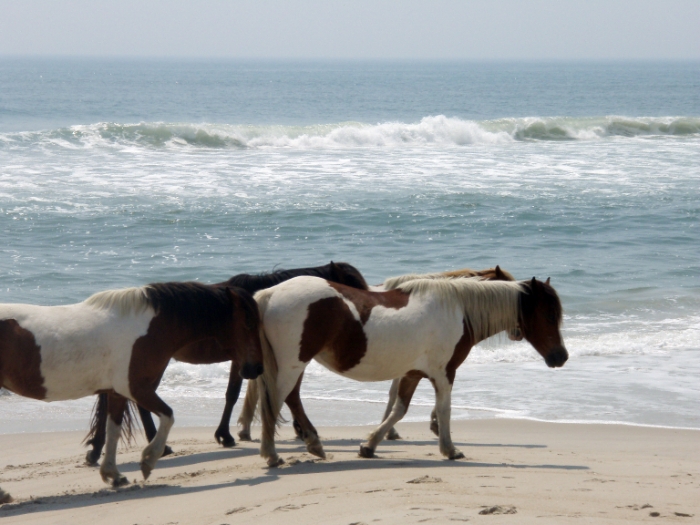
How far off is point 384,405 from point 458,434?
1.13m

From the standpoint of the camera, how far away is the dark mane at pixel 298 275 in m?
6.12

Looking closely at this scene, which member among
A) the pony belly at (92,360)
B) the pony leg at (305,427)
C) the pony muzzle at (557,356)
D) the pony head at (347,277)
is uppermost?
the pony head at (347,277)

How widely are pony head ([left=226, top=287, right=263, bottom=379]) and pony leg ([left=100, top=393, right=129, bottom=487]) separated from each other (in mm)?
783

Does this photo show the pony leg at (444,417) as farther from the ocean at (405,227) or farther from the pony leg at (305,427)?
the ocean at (405,227)

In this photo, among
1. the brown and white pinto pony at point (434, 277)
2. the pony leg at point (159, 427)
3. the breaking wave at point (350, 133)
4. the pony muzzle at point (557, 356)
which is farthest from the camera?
the breaking wave at point (350, 133)

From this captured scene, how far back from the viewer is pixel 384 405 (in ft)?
24.8

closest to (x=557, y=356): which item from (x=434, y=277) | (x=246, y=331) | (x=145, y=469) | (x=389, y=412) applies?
(x=434, y=277)

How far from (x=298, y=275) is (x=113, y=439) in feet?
6.31

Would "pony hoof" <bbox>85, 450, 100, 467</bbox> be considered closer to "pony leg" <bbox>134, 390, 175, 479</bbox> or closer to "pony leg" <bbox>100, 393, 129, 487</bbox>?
"pony leg" <bbox>100, 393, 129, 487</bbox>

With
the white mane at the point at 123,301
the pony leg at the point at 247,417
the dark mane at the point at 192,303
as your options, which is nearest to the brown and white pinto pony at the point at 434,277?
the pony leg at the point at 247,417

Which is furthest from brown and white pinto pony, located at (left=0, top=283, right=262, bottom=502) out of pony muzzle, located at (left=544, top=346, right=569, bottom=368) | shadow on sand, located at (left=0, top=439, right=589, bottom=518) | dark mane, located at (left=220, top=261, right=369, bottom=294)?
pony muzzle, located at (left=544, top=346, right=569, bottom=368)

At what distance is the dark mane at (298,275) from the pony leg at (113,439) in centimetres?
138

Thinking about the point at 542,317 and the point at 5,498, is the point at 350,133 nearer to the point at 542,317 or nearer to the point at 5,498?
the point at 542,317

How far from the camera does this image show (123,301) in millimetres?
4871
